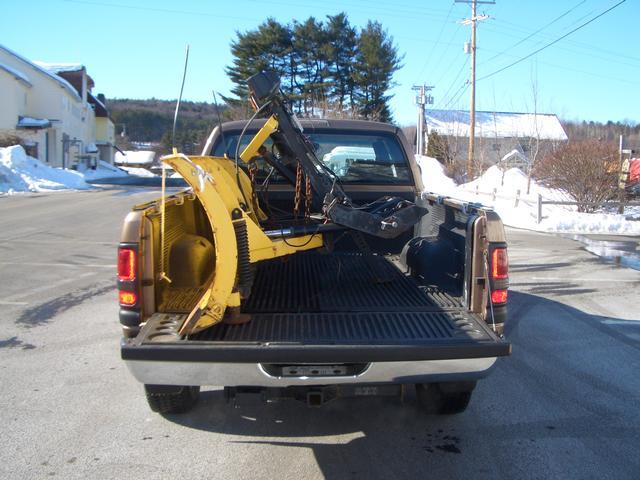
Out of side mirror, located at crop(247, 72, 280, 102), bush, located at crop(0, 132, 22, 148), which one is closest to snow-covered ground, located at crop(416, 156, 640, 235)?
side mirror, located at crop(247, 72, 280, 102)

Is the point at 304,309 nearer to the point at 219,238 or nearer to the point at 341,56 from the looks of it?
the point at 219,238

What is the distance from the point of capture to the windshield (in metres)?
6.08

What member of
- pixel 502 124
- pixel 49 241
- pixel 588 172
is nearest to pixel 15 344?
pixel 49 241

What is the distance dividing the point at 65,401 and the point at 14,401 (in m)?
0.36

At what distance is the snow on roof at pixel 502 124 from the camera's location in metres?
29.6

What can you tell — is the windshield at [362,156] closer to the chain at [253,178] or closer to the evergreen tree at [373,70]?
the chain at [253,178]

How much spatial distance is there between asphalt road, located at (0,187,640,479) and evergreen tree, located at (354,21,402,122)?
34289 mm

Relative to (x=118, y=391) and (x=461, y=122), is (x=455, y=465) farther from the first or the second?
(x=461, y=122)

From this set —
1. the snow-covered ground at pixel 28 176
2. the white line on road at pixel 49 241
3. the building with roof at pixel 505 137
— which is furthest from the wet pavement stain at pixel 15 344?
the snow-covered ground at pixel 28 176

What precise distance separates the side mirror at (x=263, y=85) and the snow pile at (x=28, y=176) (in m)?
27.1

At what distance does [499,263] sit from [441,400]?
1.09 metres

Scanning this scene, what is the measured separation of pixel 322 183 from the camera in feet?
15.1

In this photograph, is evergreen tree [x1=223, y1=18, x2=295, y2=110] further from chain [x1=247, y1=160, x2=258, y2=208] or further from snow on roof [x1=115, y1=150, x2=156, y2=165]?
snow on roof [x1=115, y1=150, x2=156, y2=165]

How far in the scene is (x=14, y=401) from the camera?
4566 mm
